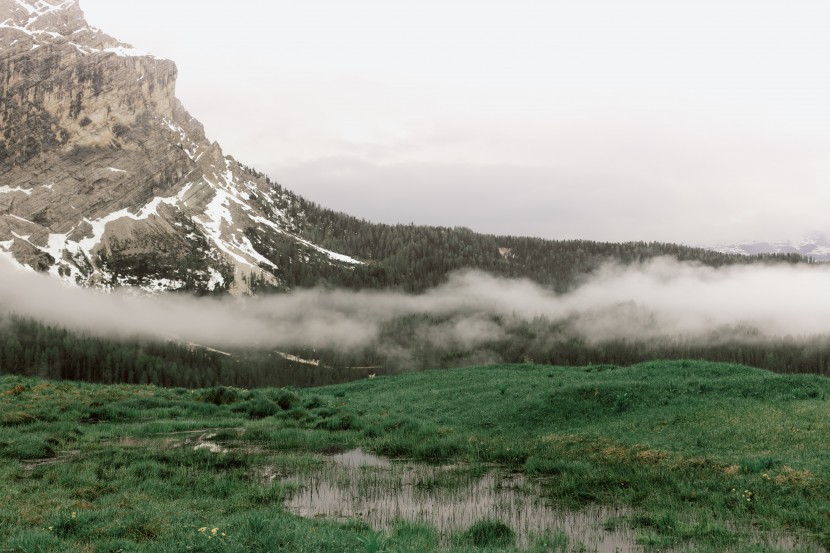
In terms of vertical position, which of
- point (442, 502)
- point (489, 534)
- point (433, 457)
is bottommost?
point (433, 457)

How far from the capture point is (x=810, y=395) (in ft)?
108

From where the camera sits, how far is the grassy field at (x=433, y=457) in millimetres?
14539

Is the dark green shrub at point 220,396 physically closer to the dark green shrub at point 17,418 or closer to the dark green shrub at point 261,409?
the dark green shrub at point 261,409

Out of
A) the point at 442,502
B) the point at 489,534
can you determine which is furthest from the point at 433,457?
the point at 489,534

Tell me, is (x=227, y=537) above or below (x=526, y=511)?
above

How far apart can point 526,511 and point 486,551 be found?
5283mm

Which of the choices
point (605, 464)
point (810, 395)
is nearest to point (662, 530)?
point (605, 464)

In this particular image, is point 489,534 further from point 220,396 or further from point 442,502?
point 220,396

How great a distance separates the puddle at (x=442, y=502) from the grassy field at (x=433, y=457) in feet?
2.02

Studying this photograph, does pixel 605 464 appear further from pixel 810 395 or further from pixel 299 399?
pixel 299 399

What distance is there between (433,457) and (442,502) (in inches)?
306

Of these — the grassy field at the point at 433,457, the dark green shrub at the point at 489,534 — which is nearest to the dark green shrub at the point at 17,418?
the grassy field at the point at 433,457

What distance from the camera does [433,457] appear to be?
2692 cm

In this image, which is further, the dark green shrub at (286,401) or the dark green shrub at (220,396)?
the dark green shrub at (220,396)
